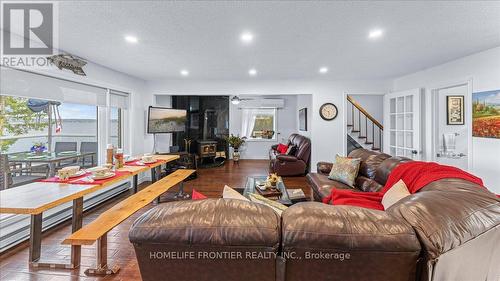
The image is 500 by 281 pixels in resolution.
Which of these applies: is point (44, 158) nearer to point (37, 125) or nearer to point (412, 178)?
point (37, 125)

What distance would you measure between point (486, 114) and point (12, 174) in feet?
20.5

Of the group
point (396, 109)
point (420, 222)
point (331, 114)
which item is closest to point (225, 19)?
point (420, 222)

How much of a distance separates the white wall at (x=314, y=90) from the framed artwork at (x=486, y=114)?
208 centimetres

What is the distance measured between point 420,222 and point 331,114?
4569 millimetres

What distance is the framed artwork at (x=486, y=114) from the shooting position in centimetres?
305

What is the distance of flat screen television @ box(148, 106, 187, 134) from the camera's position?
5000 mm

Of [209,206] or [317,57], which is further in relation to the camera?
[317,57]

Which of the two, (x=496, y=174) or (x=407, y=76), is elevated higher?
(x=407, y=76)

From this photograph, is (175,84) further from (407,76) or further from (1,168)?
(407,76)

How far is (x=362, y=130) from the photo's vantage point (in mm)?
6824

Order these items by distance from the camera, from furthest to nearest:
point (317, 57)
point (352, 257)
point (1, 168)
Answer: point (317, 57)
point (1, 168)
point (352, 257)

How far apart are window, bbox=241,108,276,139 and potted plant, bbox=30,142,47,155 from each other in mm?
5953

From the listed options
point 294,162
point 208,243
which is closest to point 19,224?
point 208,243

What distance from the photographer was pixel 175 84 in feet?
17.7
